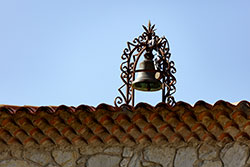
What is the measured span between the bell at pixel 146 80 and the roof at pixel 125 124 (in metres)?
1.78

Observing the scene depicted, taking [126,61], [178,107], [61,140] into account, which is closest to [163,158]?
[178,107]

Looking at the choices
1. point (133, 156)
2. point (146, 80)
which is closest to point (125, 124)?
point (133, 156)

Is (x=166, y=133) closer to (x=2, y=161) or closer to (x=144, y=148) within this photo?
(x=144, y=148)

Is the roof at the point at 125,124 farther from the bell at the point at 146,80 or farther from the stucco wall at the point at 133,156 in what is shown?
the bell at the point at 146,80

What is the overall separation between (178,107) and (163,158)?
566mm

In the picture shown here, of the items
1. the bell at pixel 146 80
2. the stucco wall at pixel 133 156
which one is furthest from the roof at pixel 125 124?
the bell at pixel 146 80

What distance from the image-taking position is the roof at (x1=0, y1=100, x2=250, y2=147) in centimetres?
511

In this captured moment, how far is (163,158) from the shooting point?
5305 mm

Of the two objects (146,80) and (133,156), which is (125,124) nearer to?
(133,156)

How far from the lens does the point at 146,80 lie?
7.02 metres

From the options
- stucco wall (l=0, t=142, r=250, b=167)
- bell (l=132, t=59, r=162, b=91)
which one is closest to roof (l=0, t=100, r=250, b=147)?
stucco wall (l=0, t=142, r=250, b=167)

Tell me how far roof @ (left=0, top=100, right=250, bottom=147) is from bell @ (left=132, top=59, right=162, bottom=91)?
178 cm

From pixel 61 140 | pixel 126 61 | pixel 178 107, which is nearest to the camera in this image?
pixel 178 107

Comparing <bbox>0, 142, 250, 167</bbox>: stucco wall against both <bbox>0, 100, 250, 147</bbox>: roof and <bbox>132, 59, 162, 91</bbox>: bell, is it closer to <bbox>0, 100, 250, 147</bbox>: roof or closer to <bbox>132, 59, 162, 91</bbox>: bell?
<bbox>0, 100, 250, 147</bbox>: roof
